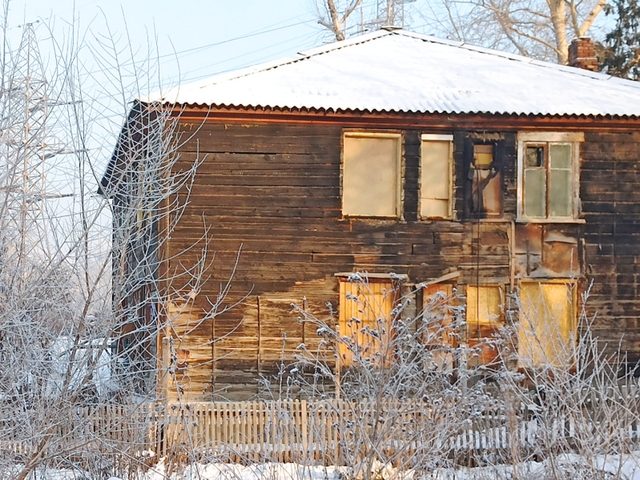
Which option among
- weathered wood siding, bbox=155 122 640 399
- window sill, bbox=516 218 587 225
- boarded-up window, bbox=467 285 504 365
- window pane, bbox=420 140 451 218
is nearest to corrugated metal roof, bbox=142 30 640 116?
weathered wood siding, bbox=155 122 640 399

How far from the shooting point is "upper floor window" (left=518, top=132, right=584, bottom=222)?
14.8 metres

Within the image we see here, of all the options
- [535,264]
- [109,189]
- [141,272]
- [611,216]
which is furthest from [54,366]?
[611,216]

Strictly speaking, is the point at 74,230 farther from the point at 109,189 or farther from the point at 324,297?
the point at 324,297

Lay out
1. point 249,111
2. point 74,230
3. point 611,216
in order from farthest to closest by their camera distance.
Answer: point 611,216 → point 249,111 → point 74,230

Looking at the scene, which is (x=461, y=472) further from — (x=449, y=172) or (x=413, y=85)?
(x=413, y=85)

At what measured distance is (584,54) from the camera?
722 inches

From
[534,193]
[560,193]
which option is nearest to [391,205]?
[534,193]

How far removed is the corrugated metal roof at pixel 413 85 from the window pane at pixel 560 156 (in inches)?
33.5

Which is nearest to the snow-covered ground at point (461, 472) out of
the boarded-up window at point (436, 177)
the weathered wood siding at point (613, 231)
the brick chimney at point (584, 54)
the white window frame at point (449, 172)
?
the weathered wood siding at point (613, 231)

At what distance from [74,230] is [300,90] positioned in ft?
25.0

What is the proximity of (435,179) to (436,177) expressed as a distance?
0.04 m

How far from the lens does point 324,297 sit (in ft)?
46.6

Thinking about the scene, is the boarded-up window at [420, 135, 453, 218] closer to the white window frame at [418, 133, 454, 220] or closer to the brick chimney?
the white window frame at [418, 133, 454, 220]

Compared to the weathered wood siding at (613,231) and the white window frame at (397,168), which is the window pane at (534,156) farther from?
the white window frame at (397,168)
